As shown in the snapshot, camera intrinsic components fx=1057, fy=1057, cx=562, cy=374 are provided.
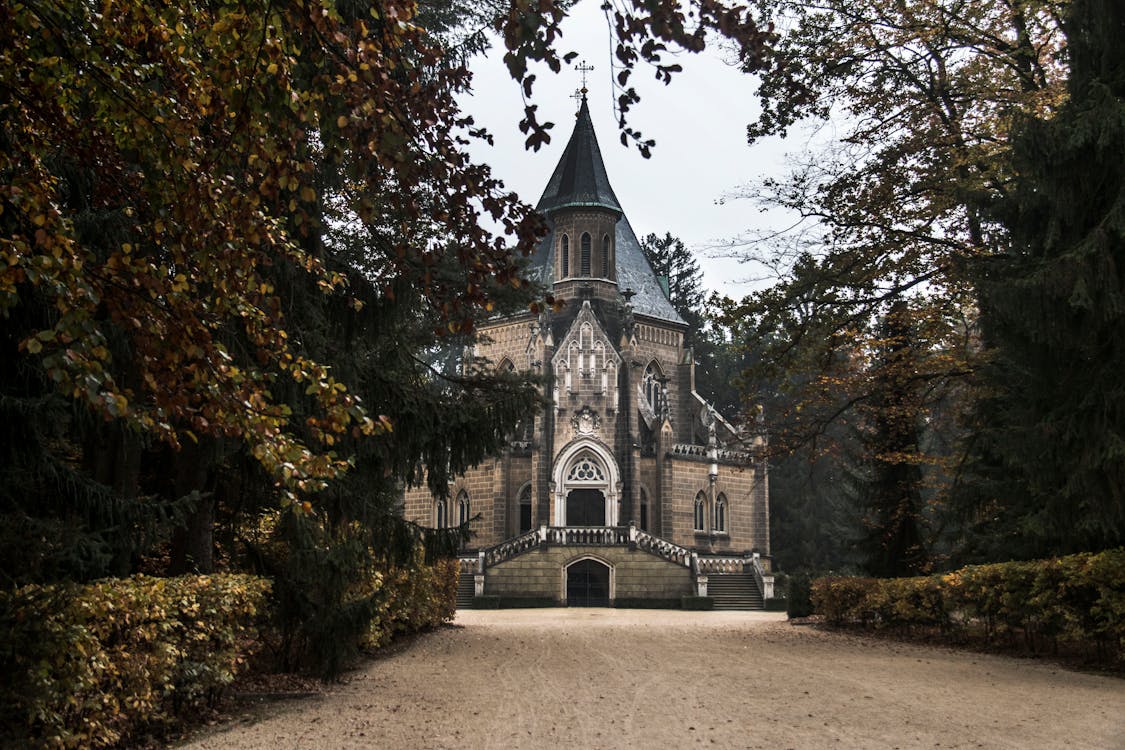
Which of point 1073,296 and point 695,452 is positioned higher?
point 695,452

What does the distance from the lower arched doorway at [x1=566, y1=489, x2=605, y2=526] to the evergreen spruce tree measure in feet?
86.3

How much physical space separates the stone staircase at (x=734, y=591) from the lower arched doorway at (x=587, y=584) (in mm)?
3351

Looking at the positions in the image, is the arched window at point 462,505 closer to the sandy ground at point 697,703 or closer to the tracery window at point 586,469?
the tracery window at point 586,469

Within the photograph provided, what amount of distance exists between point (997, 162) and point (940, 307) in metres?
2.97

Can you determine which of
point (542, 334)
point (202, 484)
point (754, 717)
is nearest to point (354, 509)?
point (202, 484)

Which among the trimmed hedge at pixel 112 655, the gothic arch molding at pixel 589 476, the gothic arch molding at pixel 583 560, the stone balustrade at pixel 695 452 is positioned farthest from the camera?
the stone balustrade at pixel 695 452

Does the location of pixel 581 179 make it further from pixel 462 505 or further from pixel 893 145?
pixel 893 145

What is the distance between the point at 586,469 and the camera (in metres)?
38.7

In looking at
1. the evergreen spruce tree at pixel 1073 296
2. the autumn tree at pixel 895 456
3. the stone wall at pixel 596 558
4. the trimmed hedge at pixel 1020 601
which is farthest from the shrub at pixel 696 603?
the evergreen spruce tree at pixel 1073 296

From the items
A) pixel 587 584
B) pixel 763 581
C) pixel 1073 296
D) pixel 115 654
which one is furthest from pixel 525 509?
pixel 115 654

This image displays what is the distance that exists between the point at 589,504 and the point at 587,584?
532cm

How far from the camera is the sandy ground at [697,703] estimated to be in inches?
289

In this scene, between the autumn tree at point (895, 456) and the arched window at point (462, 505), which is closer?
the autumn tree at point (895, 456)

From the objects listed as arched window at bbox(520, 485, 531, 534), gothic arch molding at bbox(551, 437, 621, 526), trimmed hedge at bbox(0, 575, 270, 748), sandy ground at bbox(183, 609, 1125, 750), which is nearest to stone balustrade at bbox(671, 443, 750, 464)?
gothic arch molding at bbox(551, 437, 621, 526)
